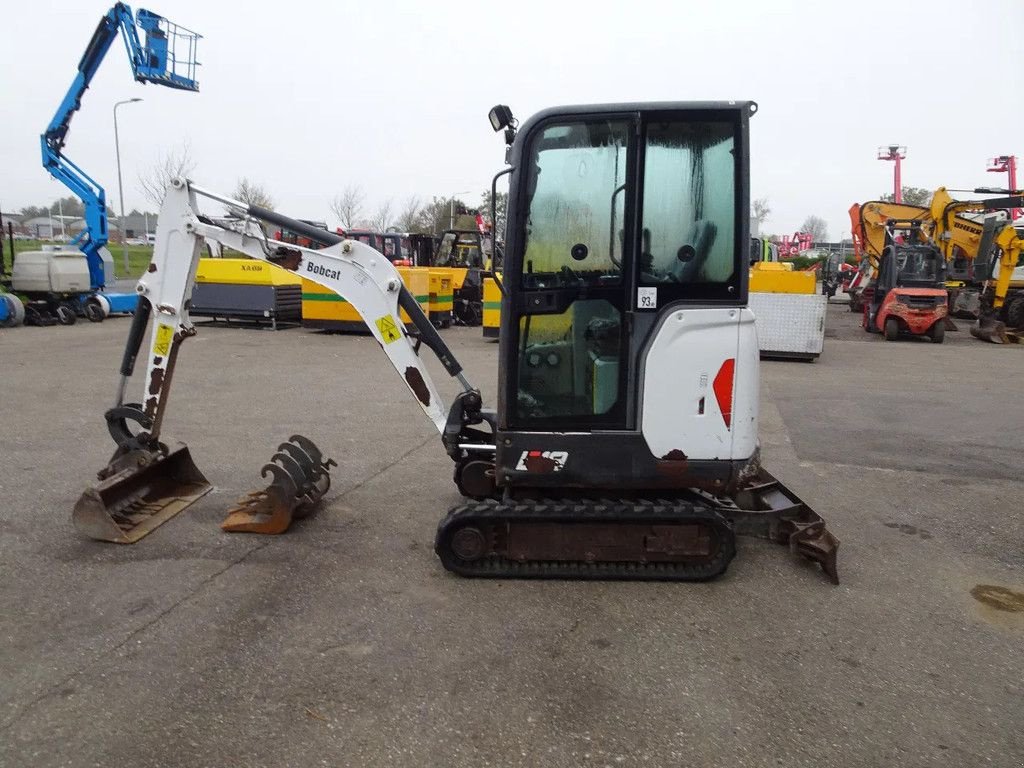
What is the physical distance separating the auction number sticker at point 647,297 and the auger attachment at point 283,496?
2.57m

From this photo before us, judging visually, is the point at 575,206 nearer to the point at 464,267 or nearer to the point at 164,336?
the point at 164,336

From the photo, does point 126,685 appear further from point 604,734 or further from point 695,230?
point 695,230

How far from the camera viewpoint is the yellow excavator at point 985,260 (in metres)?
19.0

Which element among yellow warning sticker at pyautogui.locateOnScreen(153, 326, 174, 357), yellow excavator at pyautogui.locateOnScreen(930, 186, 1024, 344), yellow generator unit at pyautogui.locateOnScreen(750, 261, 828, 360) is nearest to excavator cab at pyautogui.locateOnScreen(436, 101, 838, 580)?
yellow warning sticker at pyautogui.locateOnScreen(153, 326, 174, 357)

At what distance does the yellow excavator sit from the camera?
19.0m

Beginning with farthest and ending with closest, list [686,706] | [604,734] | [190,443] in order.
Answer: [190,443], [686,706], [604,734]

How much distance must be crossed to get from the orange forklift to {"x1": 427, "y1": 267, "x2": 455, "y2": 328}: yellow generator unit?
420 inches

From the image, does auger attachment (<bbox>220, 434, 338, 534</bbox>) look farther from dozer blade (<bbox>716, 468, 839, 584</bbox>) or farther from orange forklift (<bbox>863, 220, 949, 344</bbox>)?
orange forklift (<bbox>863, 220, 949, 344</bbox>)

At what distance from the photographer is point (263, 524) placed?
5023 mm

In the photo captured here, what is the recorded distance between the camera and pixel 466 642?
3734 mm

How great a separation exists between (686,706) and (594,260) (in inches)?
91.3

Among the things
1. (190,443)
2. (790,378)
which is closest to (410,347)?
(190,443)

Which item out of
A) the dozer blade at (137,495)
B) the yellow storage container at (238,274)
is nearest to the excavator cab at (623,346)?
the dozer blade at (137,495)

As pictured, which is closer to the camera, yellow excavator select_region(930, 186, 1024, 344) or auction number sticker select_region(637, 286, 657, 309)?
auction number sticker select_region(637, 286, 657, 309)
